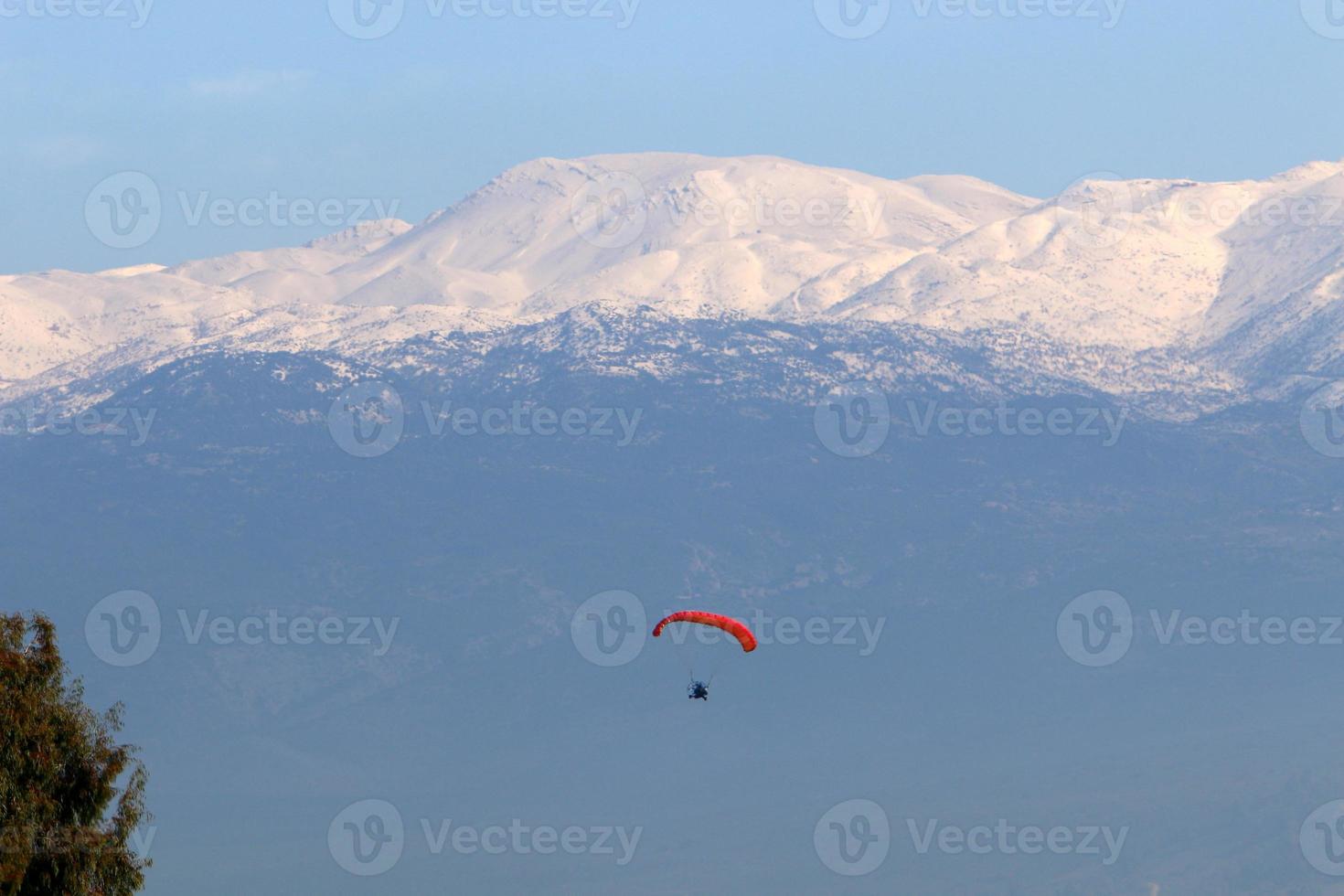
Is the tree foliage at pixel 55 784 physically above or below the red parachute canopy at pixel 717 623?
below

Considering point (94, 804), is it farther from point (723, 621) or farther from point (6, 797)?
point (723, 621)

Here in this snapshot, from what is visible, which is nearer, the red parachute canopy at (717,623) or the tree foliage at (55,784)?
the tree foliage at (55,784)

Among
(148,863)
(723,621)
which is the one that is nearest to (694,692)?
(723,621)

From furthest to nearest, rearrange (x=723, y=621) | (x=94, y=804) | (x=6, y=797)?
(x=723, y=621), (x=94, y=804), (x=6, y=797)

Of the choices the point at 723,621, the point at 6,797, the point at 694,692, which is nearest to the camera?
the point at 6,797

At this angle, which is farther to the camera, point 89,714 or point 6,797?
point 89,714

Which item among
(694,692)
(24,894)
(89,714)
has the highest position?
(694,692)

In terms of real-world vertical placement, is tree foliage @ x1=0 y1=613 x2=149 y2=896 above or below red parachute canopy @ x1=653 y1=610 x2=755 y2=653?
below

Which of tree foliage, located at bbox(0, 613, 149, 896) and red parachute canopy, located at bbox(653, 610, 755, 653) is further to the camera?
red parachute canopy, located at bbox(653, 610, 755, 653)
